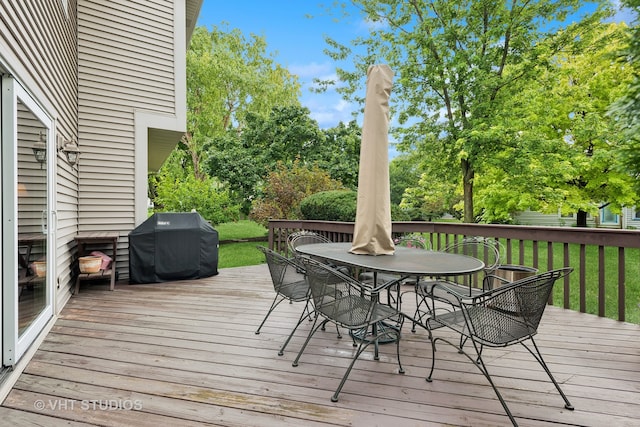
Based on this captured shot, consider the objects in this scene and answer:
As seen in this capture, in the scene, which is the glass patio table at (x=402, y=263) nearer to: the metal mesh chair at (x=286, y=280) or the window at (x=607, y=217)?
the metal mesh chair at (x=286, y=280)

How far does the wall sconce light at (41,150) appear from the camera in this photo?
310 cm

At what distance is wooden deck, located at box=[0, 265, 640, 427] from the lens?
1.95 m

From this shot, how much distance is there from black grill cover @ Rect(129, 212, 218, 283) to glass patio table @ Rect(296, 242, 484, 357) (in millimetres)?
2631

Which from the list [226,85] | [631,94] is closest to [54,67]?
[631,94]

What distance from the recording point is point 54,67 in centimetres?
374

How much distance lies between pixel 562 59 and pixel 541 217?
25.4 ft

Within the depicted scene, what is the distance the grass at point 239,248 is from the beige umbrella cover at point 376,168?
269 inches

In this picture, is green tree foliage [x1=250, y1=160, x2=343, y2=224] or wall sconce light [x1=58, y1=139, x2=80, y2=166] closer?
wall sconce light [x1=58, y1=139, x2=80, y2=166]

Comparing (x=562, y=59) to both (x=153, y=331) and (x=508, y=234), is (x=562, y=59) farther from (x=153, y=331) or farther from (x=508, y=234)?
(x=153, y=331)

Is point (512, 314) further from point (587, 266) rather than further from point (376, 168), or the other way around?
point (587, 266)

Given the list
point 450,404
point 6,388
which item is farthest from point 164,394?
point 450,404

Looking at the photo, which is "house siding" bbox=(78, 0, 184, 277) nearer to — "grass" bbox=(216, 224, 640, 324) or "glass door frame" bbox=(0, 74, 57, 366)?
"glass door frame" bbox=(0, 74, 57, 366)

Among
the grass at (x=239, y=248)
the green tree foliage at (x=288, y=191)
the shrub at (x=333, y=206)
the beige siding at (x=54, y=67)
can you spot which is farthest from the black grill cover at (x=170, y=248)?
the green tree foliage at (x=288, y=191)

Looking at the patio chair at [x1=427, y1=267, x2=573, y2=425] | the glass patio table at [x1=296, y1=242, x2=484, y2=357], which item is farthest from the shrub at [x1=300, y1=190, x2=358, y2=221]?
the patio chair at [x1=427, y1=267, x2=573, y2=425]
